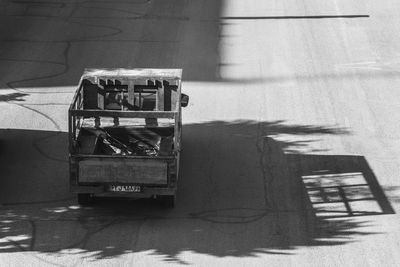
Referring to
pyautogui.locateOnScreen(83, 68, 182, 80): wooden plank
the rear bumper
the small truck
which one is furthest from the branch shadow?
the rear bumper

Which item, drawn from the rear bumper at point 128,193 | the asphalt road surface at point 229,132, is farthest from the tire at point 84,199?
the rear bumper at point 128,193

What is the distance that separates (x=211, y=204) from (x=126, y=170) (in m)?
2.05

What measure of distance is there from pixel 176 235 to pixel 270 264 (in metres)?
1.98

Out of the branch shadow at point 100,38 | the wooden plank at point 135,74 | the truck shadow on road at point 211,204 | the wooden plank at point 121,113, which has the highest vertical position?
the branch shadow at point 100,38

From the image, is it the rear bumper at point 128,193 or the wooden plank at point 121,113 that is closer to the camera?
the rear bumper at point 128,193

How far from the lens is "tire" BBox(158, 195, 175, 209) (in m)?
19.0

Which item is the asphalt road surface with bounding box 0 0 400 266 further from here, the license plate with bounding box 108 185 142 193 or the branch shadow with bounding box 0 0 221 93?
the license plate with bounding box 108 185 142 193

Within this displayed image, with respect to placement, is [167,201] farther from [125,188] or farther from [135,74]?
[135,74]

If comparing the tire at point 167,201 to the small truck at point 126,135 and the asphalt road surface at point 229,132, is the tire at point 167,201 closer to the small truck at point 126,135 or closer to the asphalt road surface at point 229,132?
the small truck at point 126,135

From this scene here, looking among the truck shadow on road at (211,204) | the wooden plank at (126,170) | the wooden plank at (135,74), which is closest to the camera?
the truck shadow on road at (211,204)

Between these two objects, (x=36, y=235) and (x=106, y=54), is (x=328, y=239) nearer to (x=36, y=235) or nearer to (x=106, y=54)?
(x=36, y=235)

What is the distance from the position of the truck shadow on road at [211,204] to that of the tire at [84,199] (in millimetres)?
135

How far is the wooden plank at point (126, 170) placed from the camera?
18344mm

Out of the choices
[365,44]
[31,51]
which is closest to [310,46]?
[365,44]
